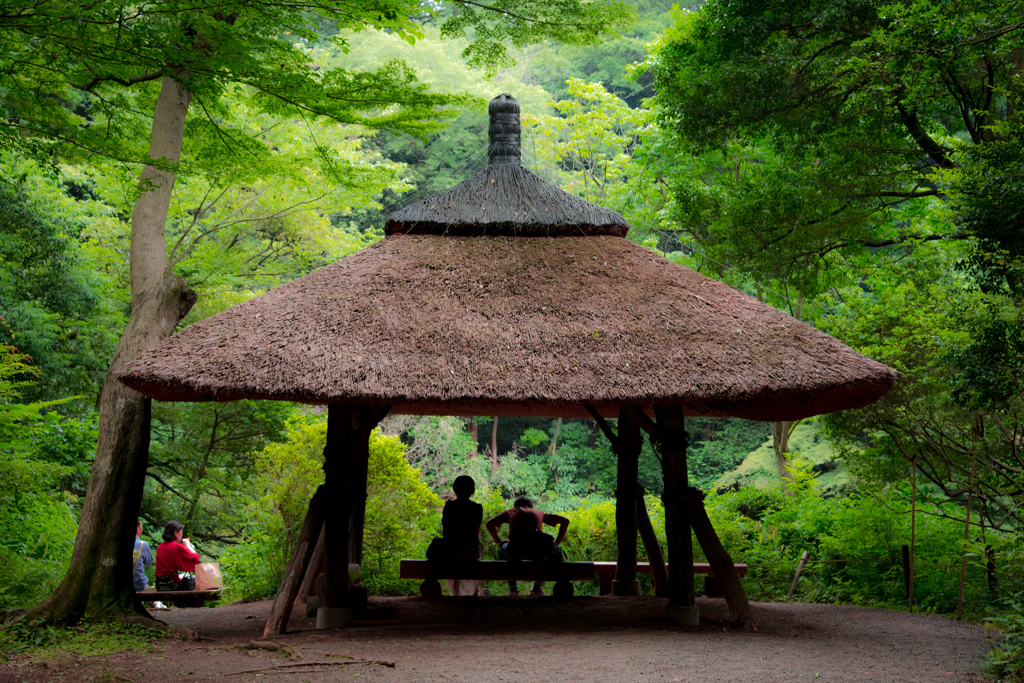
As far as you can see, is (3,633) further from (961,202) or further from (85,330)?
(961,202)

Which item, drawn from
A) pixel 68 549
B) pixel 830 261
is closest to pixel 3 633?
pixel 68 549

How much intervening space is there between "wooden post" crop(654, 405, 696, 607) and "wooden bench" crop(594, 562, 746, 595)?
188cm

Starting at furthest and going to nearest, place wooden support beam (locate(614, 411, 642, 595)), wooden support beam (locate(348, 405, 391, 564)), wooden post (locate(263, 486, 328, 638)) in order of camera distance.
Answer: wooden support beam (locate(614, 411, 642, 595)) < wooden support beam (locate(348, 405, 391, 564)) < wooden post (locate(263, 486, 328, 638))

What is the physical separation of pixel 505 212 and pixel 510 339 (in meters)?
1.96

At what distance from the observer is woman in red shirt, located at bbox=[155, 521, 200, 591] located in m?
9.19

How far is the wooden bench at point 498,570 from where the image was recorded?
301 inches

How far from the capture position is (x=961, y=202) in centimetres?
707

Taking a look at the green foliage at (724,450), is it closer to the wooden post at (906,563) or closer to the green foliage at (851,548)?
the green foliage at (851,548)

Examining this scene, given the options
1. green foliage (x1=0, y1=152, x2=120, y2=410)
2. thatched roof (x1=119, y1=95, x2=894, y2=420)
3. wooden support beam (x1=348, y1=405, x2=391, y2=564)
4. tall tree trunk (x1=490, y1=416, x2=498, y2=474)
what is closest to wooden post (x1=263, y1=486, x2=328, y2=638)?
wooden support beam (x1=348, y1=405, x2=391, y2=564)

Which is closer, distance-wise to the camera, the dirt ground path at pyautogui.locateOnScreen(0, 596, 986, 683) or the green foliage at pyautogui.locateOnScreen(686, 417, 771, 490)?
the dirt ground path at pyautogui.locateOnScreen(0, 596, 986, 683)

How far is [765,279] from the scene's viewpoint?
15.4 meters

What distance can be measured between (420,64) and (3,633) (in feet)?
77.3

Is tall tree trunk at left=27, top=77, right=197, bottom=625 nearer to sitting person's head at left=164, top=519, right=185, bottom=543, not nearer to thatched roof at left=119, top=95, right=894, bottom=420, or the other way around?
thatched roof at left=119, top=95, right=894, bottom=420

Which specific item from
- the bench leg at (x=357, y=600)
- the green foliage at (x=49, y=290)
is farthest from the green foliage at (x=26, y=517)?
the bench leg at (x=357, y=600)
